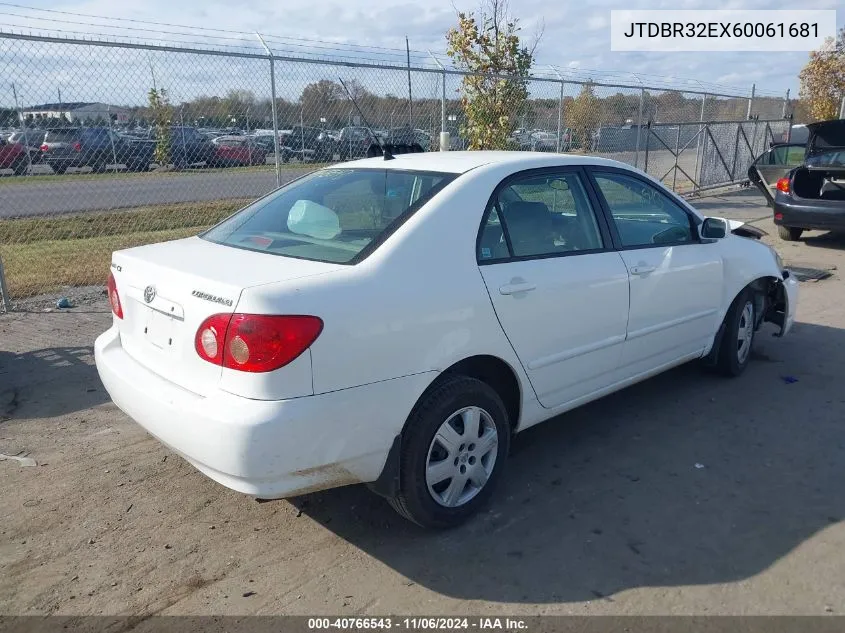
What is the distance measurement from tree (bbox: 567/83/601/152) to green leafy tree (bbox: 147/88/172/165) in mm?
7838

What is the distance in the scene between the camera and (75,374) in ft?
16.9

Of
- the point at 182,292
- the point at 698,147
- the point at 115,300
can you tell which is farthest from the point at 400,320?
the point at 698,147

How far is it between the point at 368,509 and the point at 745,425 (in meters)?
2.52

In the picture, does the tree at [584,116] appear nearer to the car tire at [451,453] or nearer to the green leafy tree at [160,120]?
the green leafy tree at [160,120]

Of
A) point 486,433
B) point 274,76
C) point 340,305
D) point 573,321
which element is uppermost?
point 274,76

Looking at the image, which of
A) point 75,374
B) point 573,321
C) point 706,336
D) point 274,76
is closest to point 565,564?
point 573,321

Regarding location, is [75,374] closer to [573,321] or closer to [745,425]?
[573,321]

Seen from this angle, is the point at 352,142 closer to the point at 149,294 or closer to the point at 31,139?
the point at 31,139

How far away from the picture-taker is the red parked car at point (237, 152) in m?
8.44

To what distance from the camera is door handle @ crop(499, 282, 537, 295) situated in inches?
129

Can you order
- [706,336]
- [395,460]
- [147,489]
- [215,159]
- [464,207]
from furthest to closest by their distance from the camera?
[215,159], [706,336], [147,489], [464,207], [395,460]

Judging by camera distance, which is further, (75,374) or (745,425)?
(75,374)

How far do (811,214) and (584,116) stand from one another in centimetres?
503

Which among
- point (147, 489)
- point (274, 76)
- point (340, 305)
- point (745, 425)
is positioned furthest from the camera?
point (274, 76)
